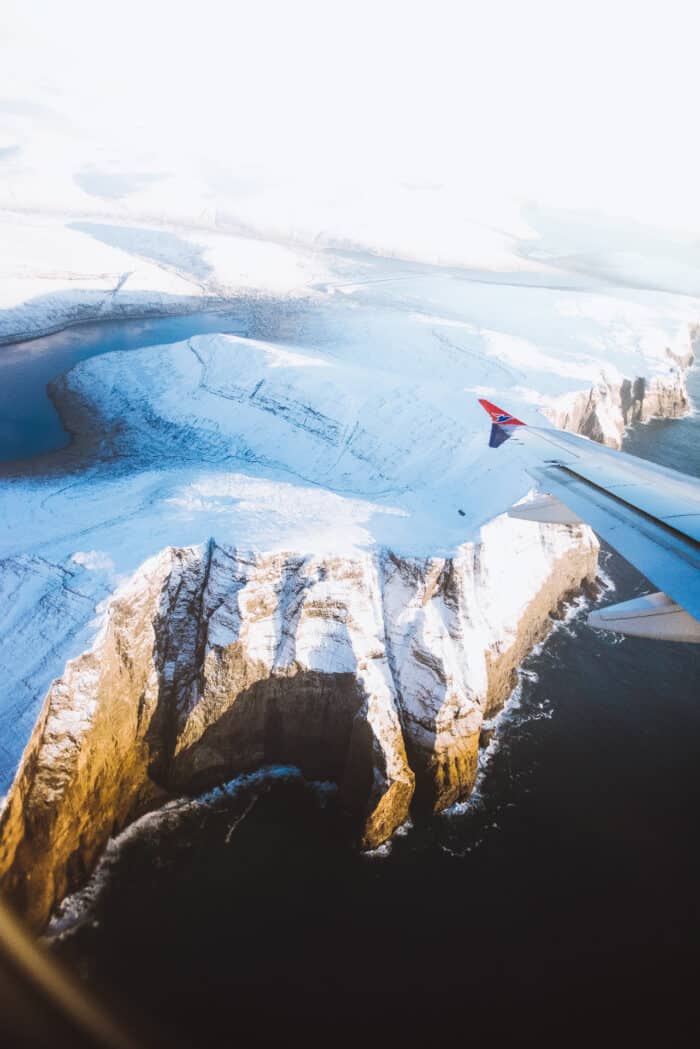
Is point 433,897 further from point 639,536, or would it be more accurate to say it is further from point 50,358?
point 50,358

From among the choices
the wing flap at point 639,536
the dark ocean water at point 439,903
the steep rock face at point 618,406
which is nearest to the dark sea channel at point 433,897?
the dark ocean water at point 439,903

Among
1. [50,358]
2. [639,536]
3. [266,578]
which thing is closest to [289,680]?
[266,578]

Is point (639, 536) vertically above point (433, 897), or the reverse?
point (639, 536)

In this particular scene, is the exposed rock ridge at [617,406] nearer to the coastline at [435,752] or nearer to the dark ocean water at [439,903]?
the coastline at [435,752]

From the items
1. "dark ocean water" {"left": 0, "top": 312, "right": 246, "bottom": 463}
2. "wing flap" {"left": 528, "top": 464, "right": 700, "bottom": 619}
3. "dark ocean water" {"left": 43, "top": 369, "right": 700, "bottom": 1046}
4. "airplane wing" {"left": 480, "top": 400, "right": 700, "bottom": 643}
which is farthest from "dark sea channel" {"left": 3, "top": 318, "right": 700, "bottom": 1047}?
"dark ocean water" {"left": 0, "top": 312, "right": 246, "bottom": 463}

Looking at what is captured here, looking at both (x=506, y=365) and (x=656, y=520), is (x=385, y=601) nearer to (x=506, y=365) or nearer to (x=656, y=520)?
(x=656, y=520)

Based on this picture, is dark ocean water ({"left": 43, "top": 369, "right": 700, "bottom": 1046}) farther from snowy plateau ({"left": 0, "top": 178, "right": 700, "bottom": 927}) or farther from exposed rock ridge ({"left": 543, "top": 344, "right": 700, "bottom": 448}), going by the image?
exposed rock ridge ({"left": 543, "top": 344, "right": 700, "bottom": 448})

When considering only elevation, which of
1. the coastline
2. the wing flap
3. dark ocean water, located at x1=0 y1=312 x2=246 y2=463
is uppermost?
the wing flap
